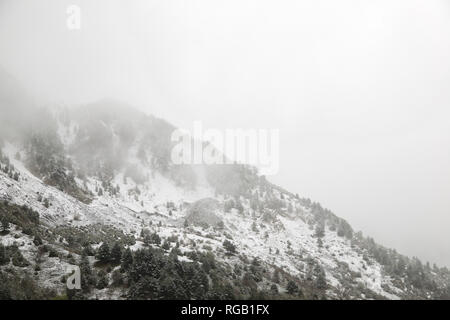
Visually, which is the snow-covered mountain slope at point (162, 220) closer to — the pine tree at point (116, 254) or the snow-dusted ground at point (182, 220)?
the snow-dusted ground at point (182, 220)

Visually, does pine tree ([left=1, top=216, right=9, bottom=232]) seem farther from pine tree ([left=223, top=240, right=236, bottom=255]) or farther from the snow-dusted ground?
pine tree ([left=223, top=240, right=236, bottom=255])

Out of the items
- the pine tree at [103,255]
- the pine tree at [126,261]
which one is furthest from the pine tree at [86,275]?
the pine tree at [126,261]

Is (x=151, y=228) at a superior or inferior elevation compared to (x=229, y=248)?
superior

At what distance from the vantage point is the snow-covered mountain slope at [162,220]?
218 ft

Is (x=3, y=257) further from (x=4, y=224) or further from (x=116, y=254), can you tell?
(x=116, y=254)

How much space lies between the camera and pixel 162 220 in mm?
107562

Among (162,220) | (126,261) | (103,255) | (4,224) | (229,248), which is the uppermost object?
(162,220)

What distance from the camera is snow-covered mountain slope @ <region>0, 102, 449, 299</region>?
6631cm

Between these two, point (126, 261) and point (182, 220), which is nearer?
point (126, 261)

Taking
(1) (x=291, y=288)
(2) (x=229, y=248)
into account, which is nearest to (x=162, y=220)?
(2) (x=229, y=248)

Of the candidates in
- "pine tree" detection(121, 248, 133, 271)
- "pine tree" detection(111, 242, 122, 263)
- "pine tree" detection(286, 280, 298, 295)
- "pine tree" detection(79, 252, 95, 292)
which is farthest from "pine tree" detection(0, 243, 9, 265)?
"pine tree" detection(286, 280, 298, 295)
